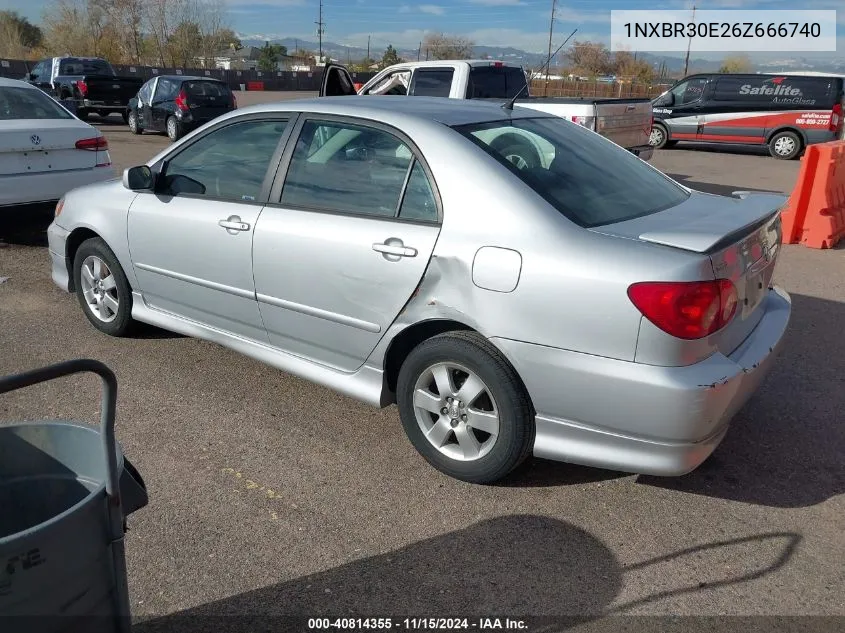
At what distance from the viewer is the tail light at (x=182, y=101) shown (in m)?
17.0

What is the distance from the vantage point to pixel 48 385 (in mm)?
4180

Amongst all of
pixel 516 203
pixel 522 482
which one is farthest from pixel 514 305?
pixel 522 482

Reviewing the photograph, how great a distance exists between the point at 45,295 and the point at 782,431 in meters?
5.47

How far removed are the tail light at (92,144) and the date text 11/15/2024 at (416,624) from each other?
6.32m

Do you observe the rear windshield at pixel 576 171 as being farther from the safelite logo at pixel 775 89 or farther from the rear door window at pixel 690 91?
the rear door window at pixel 690 91

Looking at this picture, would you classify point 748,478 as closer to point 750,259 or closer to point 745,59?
point 750,259

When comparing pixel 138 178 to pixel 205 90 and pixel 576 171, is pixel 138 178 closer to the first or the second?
pixel 576 171

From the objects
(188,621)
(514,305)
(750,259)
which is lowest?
(188,621)

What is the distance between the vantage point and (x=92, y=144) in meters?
7.43

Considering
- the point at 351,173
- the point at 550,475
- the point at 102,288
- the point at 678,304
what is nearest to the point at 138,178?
the point at 102,288

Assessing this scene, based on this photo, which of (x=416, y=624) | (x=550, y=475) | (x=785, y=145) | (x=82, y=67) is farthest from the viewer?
(x=82, y=67)

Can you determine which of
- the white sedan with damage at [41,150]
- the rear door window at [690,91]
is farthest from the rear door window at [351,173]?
the rear door window at [690,91]

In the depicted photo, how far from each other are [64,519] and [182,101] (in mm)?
16987

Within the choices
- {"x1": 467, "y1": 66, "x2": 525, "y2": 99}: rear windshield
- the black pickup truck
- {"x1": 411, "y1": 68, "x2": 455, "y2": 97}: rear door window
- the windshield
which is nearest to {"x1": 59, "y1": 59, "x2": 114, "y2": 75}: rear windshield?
the black pickup truck
